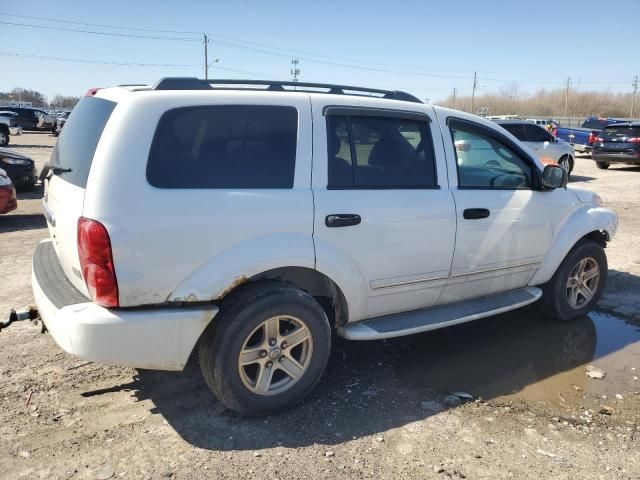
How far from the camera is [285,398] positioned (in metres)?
3.36

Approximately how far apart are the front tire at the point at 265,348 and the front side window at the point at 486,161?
1.60 metres

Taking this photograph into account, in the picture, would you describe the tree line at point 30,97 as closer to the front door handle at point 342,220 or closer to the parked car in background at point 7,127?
the parked car in background at point 7,127

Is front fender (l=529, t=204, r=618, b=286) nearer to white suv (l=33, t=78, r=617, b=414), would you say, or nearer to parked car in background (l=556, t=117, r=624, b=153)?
white suv (l=33, t=78, r=617, b=414)

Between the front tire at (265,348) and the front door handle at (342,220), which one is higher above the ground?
the front door handle at (342,220)

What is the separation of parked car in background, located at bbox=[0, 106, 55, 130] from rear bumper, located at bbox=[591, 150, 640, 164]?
109 feet

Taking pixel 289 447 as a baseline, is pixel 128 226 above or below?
above

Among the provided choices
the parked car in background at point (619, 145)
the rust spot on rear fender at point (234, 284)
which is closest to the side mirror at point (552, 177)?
the rust spot on rear fender at point (234, 284)

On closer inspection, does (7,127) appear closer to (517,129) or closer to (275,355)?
(517,129)

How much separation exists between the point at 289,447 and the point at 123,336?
43.4 inches

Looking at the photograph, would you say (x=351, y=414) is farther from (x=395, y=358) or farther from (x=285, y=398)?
(x=395, y=358)

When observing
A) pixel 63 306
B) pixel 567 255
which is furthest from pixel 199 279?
pixel 567 255

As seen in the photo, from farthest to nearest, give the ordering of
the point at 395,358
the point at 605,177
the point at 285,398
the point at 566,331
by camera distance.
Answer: the point at 605,177, the point at 566,331, the point at 395,358, the point at 285,398

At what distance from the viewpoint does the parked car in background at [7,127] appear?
75.3ft

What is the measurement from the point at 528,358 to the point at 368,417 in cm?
166
